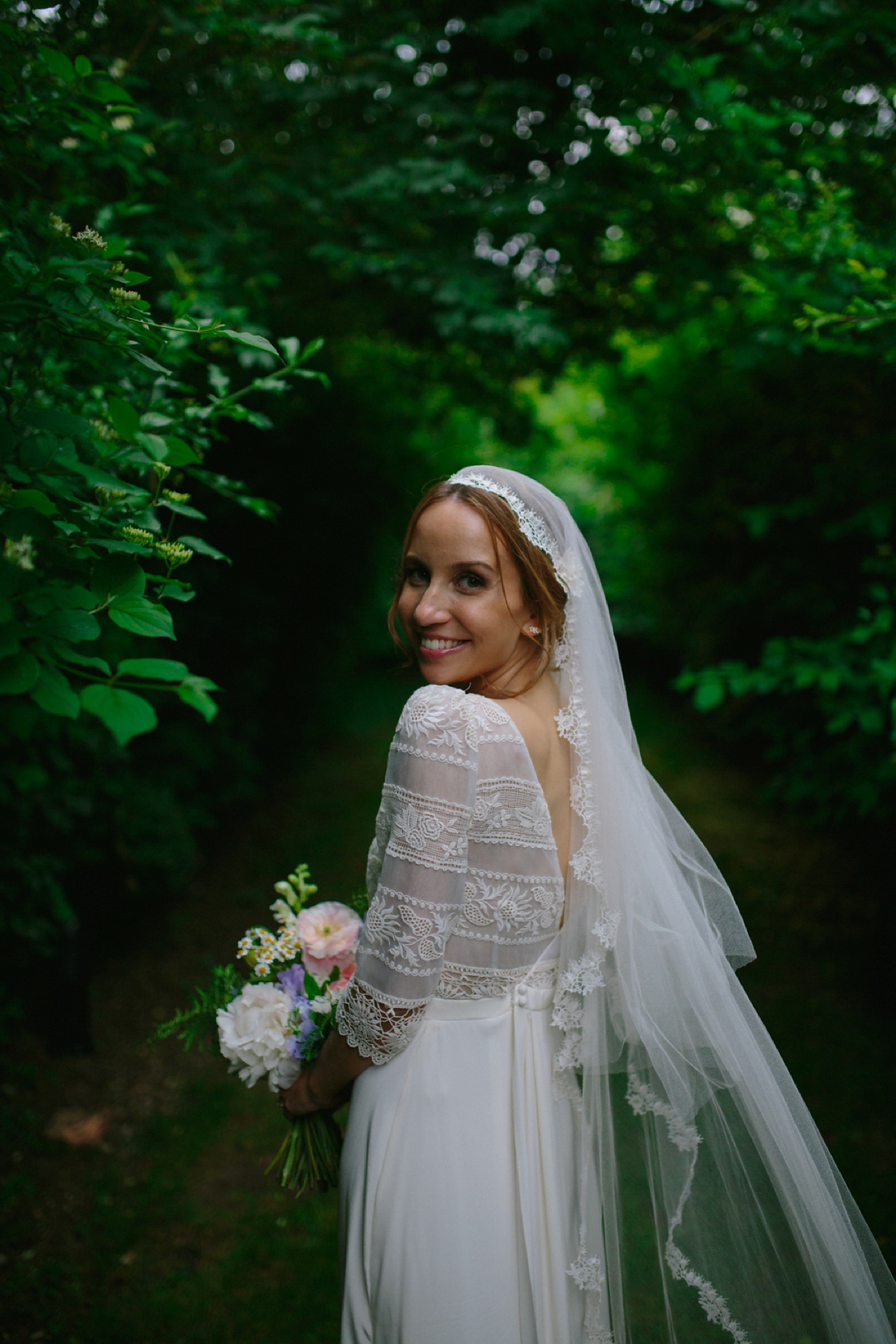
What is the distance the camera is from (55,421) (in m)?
1.28

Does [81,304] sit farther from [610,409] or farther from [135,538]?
[610,409]

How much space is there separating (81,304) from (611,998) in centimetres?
176

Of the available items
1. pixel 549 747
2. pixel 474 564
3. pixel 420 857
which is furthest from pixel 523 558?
pixel 420 857

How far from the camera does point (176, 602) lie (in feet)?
14.8

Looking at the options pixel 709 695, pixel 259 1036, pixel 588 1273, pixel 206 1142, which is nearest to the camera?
pixel 588 1273

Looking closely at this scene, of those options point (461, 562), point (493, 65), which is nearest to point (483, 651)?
point (461, 562)

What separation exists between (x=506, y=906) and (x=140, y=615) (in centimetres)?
92

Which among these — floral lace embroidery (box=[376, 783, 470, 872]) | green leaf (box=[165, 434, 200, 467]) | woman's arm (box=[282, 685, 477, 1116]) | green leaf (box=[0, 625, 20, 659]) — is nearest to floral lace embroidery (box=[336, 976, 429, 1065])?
woman's arm (box=[282, 685, 477, 1116])

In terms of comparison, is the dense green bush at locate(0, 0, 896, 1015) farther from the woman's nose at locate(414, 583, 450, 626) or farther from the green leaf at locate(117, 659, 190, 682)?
the woman's nose at locate(414, 583, 450, 626)

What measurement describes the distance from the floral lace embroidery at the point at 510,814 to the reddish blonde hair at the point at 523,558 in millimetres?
265

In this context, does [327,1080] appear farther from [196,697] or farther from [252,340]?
[252,340]

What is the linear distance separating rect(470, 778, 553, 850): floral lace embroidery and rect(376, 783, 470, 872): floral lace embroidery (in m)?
0.05

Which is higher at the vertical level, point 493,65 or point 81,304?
point 493,65

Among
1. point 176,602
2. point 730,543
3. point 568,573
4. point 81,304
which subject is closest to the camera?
point 81,304
